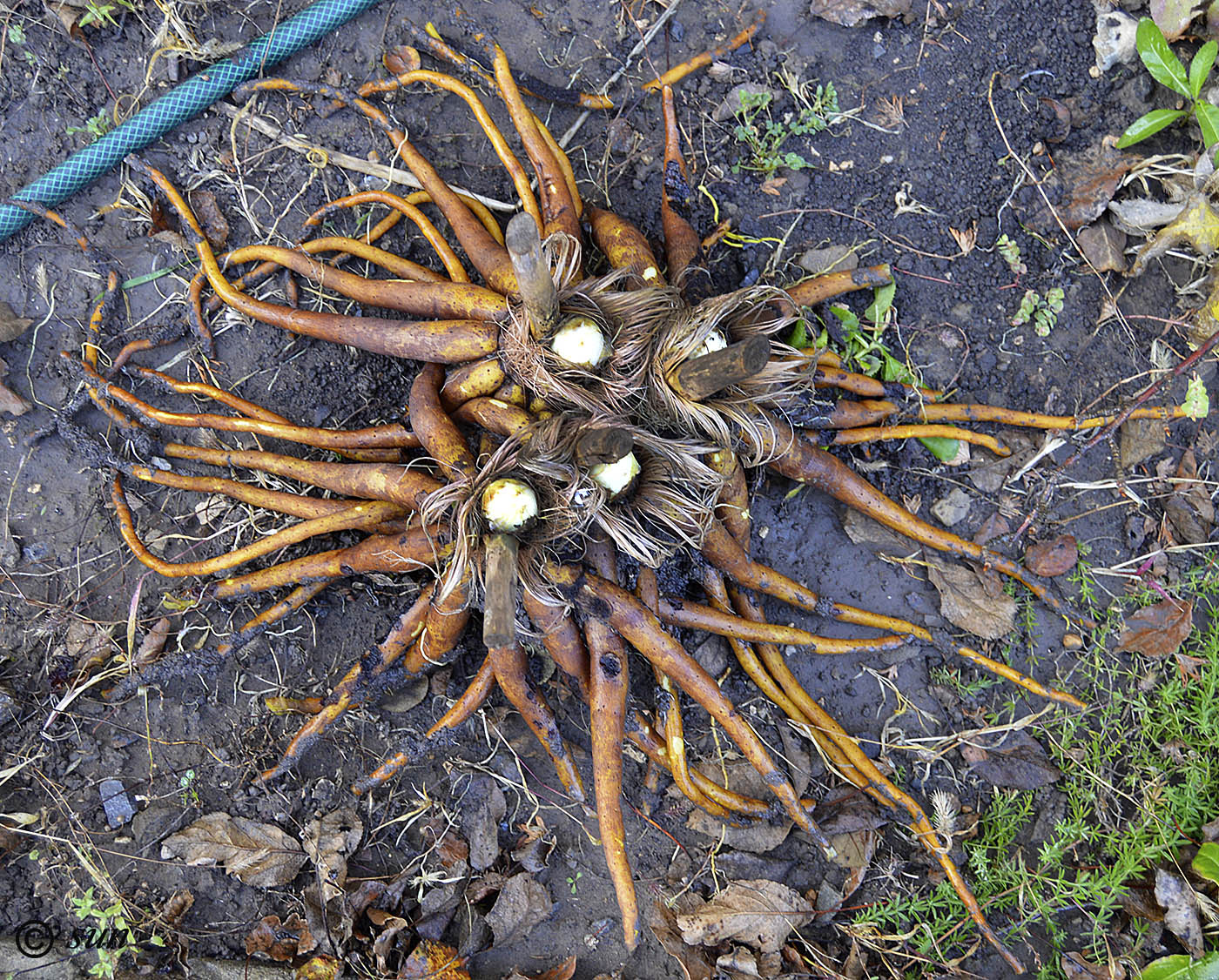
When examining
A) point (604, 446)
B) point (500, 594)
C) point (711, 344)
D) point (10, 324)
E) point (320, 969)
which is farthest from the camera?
point (10, 324)

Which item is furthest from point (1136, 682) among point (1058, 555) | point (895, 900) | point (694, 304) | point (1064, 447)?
point (694, 304)

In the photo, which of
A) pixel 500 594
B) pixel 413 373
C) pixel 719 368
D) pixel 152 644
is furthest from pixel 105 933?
pixel 719 368

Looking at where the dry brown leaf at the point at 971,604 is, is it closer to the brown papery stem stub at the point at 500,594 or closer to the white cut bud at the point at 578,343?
the white cut bud at the point at 578,343

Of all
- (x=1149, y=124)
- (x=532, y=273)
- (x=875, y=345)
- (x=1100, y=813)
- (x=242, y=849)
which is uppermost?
(x=532, y=273)

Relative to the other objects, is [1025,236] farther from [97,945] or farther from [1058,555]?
[97,945]

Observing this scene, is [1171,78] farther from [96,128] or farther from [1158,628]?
[96,128]

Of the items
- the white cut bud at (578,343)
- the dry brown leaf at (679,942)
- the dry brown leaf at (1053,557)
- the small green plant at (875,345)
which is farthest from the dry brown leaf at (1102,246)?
the dry brown leaf at (679,942)
